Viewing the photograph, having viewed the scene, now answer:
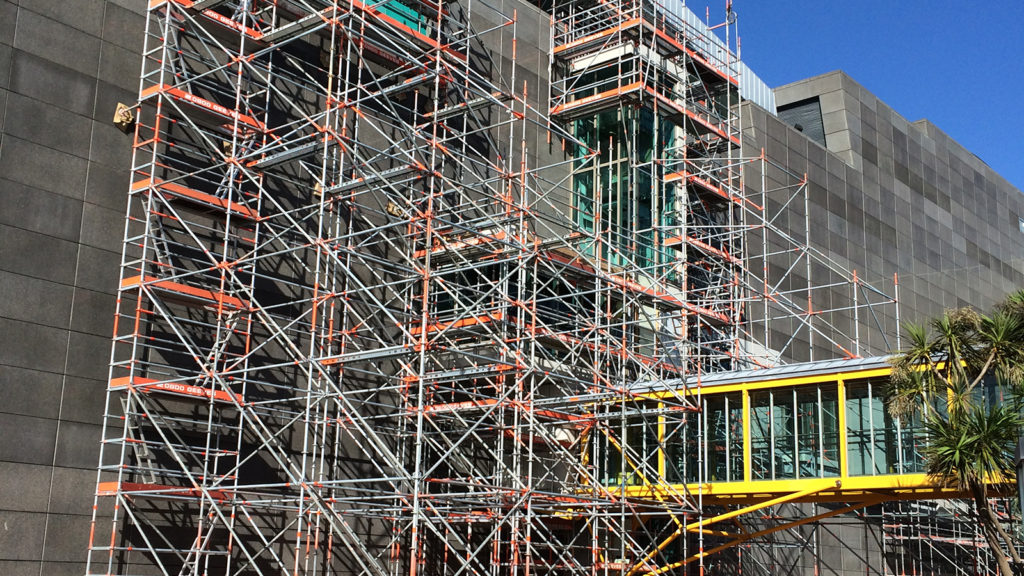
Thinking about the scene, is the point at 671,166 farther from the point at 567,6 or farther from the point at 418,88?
the point at 418,88

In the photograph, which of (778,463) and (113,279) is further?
(778,463)

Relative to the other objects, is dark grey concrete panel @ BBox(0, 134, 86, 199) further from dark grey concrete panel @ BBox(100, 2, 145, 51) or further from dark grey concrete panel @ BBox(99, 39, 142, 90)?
dark grey concrete panel @ BBox(100, 2, 145, 51)

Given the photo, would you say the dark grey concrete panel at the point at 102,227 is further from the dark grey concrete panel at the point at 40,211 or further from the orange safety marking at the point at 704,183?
the orange safety marking at the point at 704,183

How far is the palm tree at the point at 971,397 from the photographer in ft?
69.8

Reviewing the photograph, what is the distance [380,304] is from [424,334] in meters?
1.01

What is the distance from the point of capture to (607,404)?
86.0ft

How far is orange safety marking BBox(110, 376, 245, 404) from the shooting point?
21.2 metres

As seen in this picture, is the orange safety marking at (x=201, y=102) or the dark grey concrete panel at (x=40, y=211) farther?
the orange safety marking at (x=201, y=102)

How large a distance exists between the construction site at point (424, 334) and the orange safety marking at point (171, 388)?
0.06 meters

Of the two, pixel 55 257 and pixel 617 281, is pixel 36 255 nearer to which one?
pixel 55 257

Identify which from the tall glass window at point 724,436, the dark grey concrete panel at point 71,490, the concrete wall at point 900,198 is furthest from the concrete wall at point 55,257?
the concrete wall at point 900,198

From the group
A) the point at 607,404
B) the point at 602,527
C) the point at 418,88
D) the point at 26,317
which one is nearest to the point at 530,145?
the point at 418,88

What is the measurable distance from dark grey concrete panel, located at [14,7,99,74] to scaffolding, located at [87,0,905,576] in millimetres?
1165

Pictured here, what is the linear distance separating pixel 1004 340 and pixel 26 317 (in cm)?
1898
